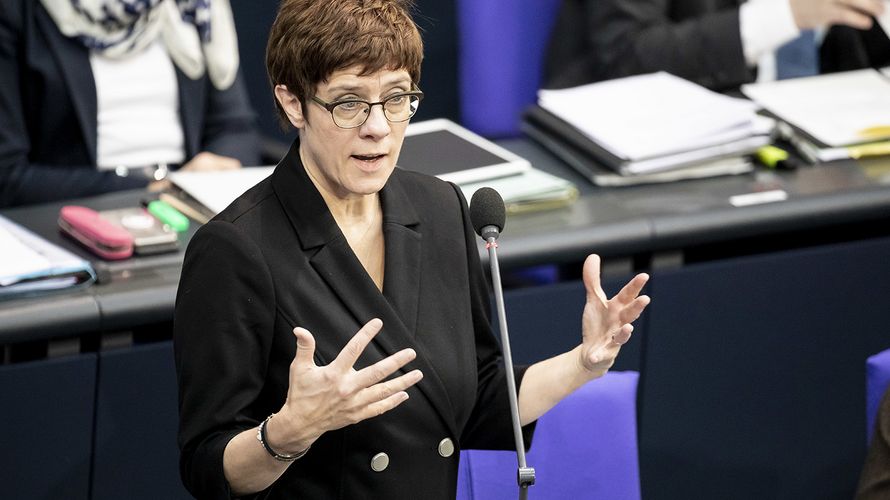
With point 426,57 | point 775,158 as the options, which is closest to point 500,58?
point 775,158

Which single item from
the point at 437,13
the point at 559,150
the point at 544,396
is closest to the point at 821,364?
the point at 559,150

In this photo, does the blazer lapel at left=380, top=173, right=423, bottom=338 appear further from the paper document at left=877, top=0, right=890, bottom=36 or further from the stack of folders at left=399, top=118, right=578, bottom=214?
the paper document at left=877, top=0, right=890, bottom=36

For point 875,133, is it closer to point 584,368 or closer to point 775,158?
point 775,158

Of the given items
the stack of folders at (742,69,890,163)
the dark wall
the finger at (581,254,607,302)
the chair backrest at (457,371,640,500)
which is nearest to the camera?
the finger at (581,254,607,302)

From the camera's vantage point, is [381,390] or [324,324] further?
[324,324]

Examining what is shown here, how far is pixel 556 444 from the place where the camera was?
1877mm

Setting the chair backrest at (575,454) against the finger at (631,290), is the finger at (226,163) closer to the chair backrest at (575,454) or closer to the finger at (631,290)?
the chair backrest at (575,454)

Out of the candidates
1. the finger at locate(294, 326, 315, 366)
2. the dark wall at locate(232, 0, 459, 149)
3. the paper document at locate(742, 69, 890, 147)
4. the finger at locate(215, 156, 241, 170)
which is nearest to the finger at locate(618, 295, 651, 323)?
the finger at locate(294, 326, 315, 366)

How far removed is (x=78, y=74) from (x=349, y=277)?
4.77 feet

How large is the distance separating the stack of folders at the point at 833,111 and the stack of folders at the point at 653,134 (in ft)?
0.30

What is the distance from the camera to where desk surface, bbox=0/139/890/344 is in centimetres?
209

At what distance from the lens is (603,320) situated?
5.34 ft

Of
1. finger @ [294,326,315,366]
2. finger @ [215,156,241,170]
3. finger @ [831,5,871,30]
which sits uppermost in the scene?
finger @ [831,5,871,30]

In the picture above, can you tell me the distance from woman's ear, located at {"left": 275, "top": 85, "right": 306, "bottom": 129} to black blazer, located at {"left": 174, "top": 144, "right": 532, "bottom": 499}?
7 centimetres
